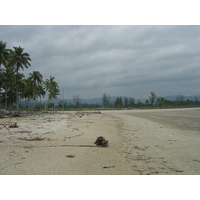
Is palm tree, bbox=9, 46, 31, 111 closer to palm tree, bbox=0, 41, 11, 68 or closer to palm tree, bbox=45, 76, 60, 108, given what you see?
palm tree, bbox=0, 41, 11, 68

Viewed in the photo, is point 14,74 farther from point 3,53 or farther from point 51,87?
point 51,87

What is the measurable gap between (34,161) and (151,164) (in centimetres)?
348

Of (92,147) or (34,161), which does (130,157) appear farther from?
(34,161)

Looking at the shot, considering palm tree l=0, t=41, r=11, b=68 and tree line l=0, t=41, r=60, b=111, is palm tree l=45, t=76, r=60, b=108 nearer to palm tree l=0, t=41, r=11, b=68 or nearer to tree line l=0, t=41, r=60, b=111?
tree line l=0, t=41, r=60, b=111

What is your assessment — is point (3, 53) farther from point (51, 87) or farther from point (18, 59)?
point (51, 87)

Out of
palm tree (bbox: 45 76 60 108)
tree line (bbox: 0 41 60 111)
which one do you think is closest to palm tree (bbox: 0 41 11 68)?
tree line (bbox: 0 41 60 111)

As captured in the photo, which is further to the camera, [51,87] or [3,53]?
[51,87]

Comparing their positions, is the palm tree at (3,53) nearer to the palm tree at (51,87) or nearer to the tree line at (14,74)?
the tree line at (14,74)

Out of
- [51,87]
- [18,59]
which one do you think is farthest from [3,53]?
[51,87]

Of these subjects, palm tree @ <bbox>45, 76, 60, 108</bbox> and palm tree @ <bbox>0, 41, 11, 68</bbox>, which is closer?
palm tree @ <bbox>0, 41, 11, 68</bbox>

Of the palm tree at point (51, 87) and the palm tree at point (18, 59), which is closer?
the palm tree at point (18, 59)

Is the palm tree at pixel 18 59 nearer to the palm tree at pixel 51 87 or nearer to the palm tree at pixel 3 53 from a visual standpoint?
the palm tree at pixel 3 53

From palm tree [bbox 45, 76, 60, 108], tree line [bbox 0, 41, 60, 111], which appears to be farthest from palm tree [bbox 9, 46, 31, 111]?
palm tree [bbox 45, 76, 60, 108]

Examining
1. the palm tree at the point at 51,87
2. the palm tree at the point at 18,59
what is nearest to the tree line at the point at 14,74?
the palm tree at the point at 18,59
